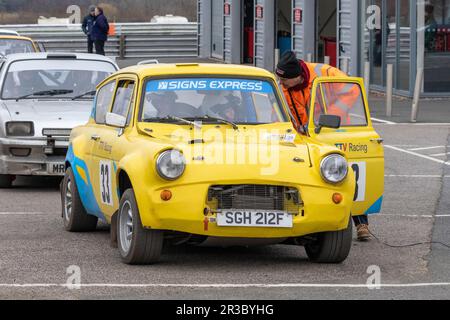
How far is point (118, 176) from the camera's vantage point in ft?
33.3

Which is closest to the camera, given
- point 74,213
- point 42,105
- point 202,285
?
point 202,285

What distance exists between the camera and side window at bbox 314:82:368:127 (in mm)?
11234

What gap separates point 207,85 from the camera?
10.8 metres

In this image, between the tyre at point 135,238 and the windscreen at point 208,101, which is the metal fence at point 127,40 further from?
the tyre at point 135,238

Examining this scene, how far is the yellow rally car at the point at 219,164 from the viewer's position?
9.48 m

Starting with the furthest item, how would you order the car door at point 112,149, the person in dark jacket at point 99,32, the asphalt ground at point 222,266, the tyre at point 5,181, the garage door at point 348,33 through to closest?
the person in dark jacket at point 99,32, the garage door at point 348,33, the tyre at point 5,181, the car door at point 112,149, the asphalt ground at point 222,266

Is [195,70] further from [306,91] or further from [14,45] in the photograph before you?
[14,45]

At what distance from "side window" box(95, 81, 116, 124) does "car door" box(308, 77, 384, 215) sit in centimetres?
178

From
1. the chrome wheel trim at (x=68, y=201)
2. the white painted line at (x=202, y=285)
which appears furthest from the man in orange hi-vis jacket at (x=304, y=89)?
the white painted line at (x=202, y=285)

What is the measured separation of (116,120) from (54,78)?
604 cm

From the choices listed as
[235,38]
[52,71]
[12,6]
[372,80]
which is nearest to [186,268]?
[52,71]

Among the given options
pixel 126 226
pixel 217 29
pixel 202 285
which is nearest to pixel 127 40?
pixel 217 29

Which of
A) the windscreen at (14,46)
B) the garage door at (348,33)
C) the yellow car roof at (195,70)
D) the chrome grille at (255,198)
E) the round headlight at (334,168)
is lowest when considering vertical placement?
the chrome grille at (255,198)
